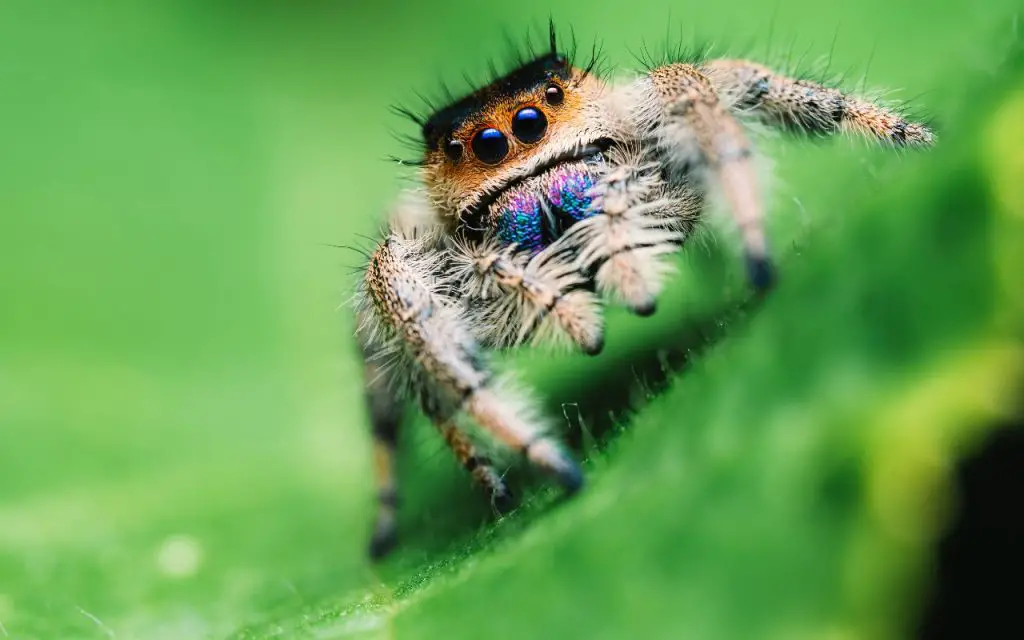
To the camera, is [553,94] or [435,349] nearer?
[435,349]

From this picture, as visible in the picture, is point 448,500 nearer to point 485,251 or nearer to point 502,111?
point 485,251

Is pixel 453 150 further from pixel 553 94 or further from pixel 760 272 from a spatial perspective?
pixel 760 272

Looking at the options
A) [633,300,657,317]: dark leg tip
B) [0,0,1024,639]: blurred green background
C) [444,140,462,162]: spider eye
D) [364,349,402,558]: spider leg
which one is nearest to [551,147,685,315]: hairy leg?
[633,300,657,317]: dark leg tip

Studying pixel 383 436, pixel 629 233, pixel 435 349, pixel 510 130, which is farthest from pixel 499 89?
pixel 383 436

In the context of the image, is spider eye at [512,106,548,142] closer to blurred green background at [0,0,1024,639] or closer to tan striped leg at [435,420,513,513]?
blurred green background at [0,0,1024,639]

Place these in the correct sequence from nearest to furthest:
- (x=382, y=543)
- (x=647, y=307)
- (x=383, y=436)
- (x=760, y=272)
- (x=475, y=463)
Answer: (x=760, y=272) < (x=647, y=307) < (x=475, y=463) < (x=382, y=543) < (x=383, y=436)
